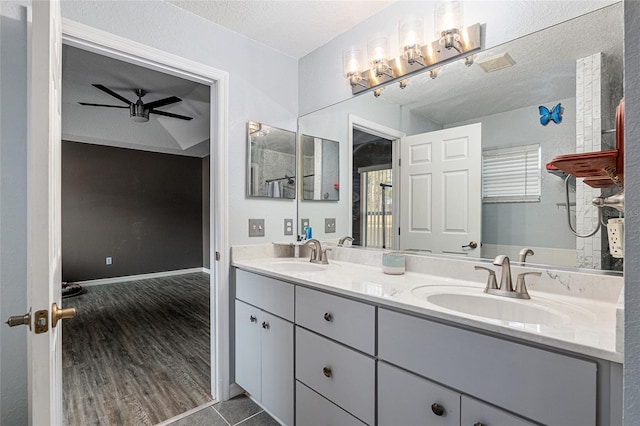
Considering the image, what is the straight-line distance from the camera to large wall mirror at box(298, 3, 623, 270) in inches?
46.8

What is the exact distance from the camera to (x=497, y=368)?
2.89ft

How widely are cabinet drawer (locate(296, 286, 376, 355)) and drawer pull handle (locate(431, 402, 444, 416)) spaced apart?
0.86 feet

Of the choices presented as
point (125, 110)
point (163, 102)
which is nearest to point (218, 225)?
point (163, 102)

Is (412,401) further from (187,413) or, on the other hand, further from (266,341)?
(187,413)

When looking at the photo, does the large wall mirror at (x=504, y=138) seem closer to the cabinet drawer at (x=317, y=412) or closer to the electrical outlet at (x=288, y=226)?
the electrical outlet at (x=288, y=226)

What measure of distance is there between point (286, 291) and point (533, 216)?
1.17m

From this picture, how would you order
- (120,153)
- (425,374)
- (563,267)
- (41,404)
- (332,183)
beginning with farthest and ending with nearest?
(120,153)
(332,183)
(563,267)
(425,374)
(41,404)

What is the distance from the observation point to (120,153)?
17.5 ft

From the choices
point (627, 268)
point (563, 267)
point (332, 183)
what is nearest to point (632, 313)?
point (627, 268)

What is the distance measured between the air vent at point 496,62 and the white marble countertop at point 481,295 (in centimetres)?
97

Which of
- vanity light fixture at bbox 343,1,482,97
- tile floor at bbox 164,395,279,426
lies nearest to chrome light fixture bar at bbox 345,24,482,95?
vanity light fixture at bbox 343,1,482,97

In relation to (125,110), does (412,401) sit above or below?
below

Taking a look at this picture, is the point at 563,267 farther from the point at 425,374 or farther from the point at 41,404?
the point at 41,404

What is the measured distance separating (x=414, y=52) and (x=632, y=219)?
1.42 metres
